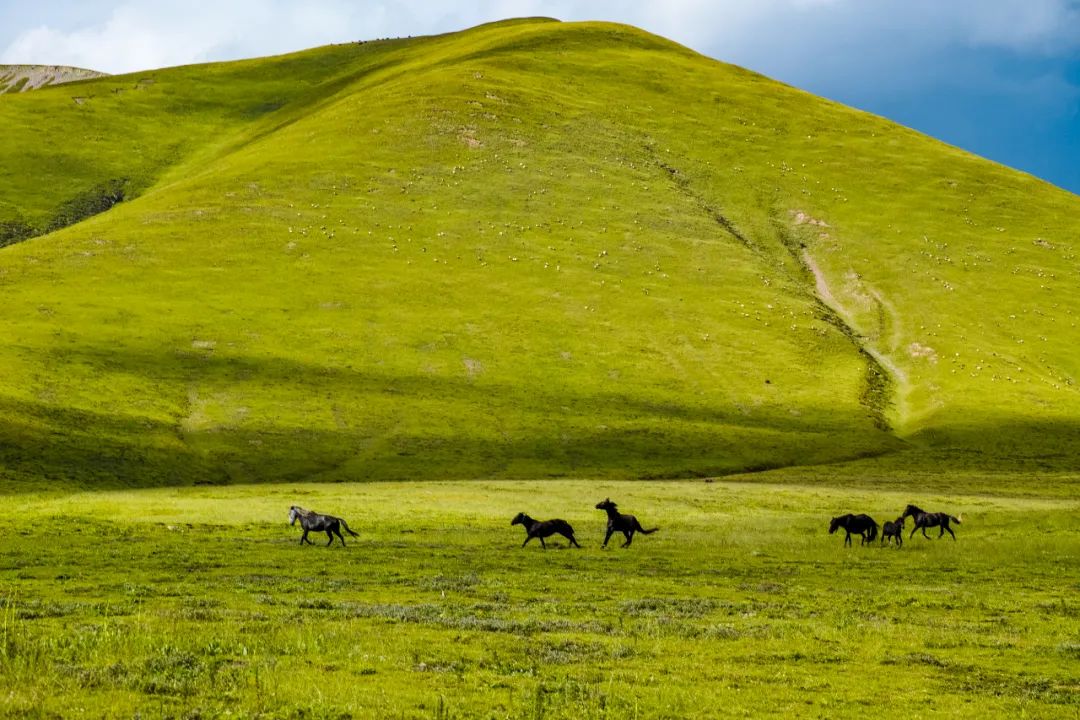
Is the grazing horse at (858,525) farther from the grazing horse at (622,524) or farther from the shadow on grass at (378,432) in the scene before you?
the shadow on grass at (378,432)

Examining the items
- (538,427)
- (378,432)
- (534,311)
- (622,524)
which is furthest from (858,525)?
(534,311)

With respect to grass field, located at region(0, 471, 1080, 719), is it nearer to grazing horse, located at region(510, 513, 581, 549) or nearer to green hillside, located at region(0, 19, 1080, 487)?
grazing horse, located at region(510, 513, 581, 549)

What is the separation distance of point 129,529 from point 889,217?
146 meters

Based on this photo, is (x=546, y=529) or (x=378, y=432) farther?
(x=378, y=432)

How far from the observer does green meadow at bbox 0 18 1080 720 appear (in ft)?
72.6

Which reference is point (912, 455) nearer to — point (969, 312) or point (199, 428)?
point (969, 312)

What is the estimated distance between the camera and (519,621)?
87.5 ft

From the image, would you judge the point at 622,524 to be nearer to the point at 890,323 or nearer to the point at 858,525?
the point at 858,525

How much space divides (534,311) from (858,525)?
8440 cm

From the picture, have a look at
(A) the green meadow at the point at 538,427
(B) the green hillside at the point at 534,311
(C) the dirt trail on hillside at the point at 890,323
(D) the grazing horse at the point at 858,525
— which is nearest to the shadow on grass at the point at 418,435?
(B) the green hillside at the point at 534,311

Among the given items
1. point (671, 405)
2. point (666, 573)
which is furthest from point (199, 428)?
point (666, 573)

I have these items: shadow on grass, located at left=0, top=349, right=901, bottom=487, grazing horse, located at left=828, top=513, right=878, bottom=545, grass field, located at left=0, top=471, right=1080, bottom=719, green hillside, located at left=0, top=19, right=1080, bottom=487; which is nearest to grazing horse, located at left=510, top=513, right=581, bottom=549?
grass field, located at left=0, top=471, right=1080, bottom=719

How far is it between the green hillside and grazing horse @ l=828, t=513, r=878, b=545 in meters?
41.6

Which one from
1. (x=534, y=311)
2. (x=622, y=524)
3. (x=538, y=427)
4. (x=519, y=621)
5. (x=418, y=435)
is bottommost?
(x=519, y=621)
